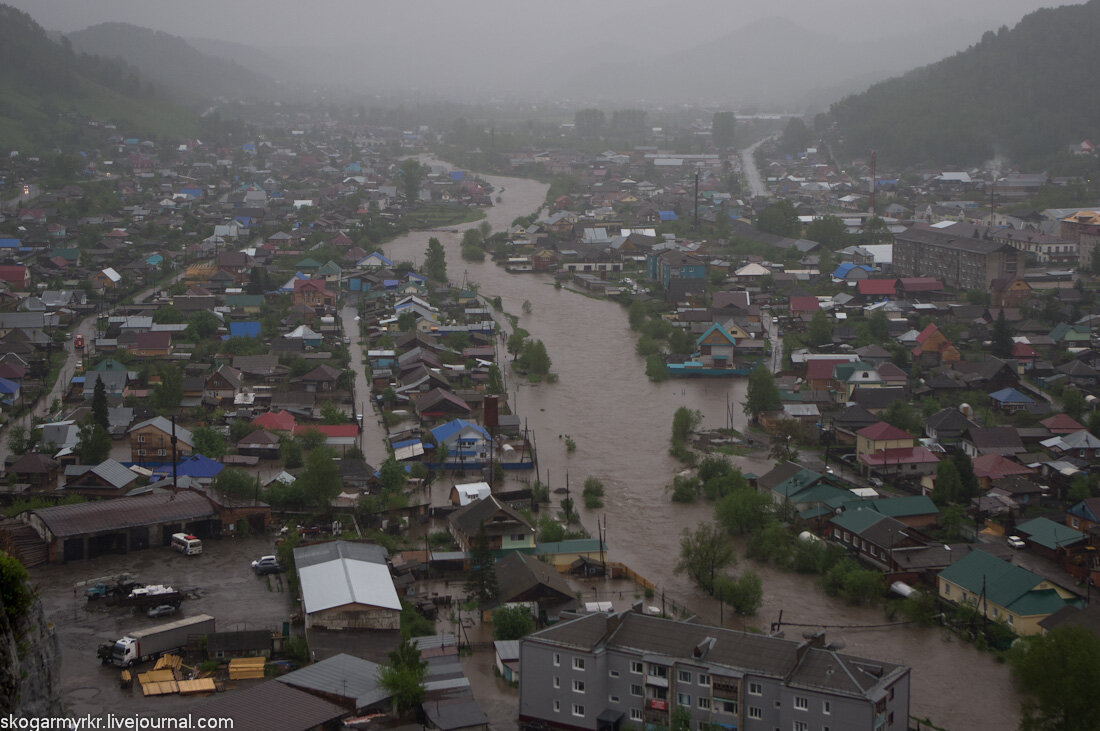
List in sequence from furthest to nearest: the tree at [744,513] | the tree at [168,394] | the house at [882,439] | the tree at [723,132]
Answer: the tree at [723,132] < the tree at [168,394] < the house at [882,439] < the tree at [744,513]

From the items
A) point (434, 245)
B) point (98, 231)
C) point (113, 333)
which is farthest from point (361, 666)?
point (98, 231)

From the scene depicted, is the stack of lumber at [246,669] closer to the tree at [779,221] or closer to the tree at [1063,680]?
the tree at [1063,680]

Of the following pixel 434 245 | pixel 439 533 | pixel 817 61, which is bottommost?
pixel 439 533

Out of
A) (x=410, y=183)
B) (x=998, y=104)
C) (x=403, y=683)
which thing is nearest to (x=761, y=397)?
(x=403, y=683)

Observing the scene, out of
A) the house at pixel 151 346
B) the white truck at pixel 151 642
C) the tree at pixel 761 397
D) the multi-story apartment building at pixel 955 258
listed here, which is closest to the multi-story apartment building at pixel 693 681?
the white truck at pixel 151 642

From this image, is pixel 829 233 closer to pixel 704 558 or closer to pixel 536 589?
pixel 704 558

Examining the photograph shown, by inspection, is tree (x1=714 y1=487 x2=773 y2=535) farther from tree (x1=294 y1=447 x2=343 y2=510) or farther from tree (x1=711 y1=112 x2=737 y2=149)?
tree (x1=711 y1=112 x2=737 y2=149)

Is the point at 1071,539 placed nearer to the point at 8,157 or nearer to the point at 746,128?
the point at 8,157
